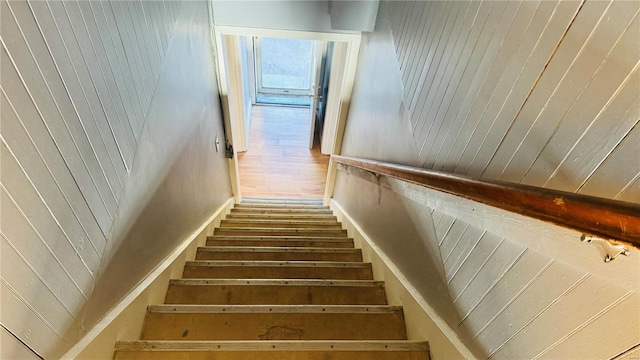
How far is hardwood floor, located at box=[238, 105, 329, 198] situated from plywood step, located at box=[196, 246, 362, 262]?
248 centimetres

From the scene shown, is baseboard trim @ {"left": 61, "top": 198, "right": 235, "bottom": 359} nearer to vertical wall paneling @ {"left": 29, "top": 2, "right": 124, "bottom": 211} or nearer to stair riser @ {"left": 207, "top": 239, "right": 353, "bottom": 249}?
vertical wall paneling @ {"left": 29, "top": 2, "right": 124, "bottom": 211}

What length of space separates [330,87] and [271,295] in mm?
3506

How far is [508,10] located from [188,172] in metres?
1.83

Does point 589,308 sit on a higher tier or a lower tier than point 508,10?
lower

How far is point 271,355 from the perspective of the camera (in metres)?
1.20

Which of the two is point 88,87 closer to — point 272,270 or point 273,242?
point 272,270

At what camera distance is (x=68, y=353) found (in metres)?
0.93

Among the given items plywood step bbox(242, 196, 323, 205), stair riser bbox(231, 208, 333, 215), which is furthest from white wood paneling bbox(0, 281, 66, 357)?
plywood step bbox(242, 196, 323, 205)

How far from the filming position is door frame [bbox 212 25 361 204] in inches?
115

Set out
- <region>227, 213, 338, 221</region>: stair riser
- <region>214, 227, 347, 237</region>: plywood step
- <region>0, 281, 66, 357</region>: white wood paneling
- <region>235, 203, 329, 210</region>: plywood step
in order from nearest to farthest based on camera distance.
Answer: <region>0, 281, 66, 357</region>: white wood paneling
<region>214, 227, 347, 237</region>: plywood step
<region>227, 213, 338, 221</region>: stair riser
<region>235, 203, 329, 210</region>: plywood step

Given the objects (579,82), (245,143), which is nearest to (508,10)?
(579,82)

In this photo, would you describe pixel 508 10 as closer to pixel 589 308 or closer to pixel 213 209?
pixel 589 308

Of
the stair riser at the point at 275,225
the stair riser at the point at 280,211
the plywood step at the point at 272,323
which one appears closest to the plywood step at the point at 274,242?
the stair riser at the point at 275,225

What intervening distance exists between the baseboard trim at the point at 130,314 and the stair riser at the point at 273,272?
0.12 meters
